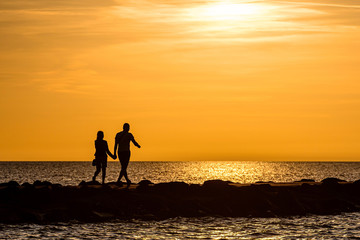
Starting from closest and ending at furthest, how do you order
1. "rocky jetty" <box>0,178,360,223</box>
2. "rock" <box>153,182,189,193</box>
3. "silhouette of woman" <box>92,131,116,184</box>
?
"rocky jetty" <box>0,178,360,223</box>, "silhouette of woman" <box>92,131,116,184</box>, "rock" <box>153,182,189,193</box>

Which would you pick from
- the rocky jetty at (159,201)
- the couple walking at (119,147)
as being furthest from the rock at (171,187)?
the couple walking at (119,147)

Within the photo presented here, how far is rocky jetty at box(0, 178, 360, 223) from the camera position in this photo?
28.8 m

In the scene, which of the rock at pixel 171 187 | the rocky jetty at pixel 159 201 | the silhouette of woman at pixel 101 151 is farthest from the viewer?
the rock at pixel 171 187

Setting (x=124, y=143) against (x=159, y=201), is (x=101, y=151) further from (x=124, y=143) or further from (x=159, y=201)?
(x=159, y=201)

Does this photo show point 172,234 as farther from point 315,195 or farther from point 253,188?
point 315,195

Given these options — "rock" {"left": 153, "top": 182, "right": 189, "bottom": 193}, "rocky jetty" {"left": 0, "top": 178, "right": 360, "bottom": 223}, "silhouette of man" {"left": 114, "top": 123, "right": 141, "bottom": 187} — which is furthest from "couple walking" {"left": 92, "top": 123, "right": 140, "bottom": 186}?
"rock" {"left": 153, "top": 182, "right": 189, "bottom": 193}

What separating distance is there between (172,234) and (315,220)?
7.94 m

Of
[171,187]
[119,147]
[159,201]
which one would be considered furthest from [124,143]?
[171,187]

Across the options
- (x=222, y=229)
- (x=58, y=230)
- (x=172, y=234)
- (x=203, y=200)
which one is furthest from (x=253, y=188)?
(x=58, y=230)

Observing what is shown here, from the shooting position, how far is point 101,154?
2961cm

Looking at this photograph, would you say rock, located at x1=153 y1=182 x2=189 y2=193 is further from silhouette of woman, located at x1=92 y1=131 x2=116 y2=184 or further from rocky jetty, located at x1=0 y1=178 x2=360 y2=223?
silhouette of woman, located at x1=92 y1=131 x2=116 y2=184

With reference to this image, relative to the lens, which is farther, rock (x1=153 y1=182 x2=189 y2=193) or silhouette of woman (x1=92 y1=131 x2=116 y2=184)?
rock (x1=153 y1=182 x2=189 y2=193)

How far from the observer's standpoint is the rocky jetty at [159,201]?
28.8 metres

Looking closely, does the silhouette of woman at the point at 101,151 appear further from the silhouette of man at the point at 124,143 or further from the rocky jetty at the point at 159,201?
the rocky jetty at the point at 159,201
